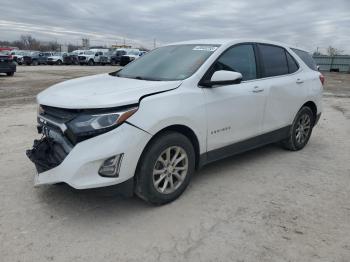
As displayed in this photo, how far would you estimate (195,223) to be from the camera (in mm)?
3418

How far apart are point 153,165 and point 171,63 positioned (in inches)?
57.4

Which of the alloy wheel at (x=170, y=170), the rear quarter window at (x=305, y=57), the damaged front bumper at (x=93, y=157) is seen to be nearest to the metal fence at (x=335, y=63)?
the rear quarter window at (x=305, y=57)

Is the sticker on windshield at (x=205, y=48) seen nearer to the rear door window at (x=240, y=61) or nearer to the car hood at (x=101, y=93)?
the rear door window at (x=240, y=61)

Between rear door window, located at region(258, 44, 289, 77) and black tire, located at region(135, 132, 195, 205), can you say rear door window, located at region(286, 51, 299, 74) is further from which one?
black tire, located at region(135, 132, 195, 205)

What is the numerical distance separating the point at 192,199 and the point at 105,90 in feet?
4.97

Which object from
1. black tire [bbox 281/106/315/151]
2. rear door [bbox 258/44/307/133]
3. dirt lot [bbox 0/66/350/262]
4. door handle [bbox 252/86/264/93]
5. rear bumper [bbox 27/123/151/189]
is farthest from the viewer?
black tire [bbox 281/106/315/151]

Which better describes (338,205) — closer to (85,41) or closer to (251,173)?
(251,173)

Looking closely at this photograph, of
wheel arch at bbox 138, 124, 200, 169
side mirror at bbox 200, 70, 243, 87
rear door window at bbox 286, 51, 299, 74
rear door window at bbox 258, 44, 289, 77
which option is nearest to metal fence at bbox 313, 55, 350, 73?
rear door window at bbox 286, 51, 299, 74

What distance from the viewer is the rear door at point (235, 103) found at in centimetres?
407

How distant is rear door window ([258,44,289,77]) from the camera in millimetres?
4977

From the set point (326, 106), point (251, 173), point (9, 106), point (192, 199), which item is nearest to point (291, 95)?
point (251, 173)

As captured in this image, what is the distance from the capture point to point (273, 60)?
5.18m

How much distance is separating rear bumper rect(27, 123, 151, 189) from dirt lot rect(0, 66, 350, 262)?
0.20m

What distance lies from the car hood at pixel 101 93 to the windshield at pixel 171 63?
277 mm
